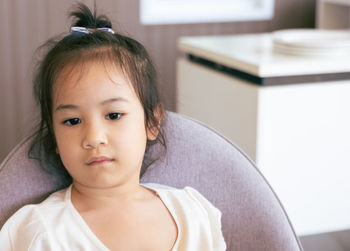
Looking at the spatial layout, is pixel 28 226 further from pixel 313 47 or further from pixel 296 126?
pixel 313 47

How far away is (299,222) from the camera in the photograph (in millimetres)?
1706

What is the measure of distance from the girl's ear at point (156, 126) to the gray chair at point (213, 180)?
0.04 m

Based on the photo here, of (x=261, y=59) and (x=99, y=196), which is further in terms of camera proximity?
(x=261, y=59)

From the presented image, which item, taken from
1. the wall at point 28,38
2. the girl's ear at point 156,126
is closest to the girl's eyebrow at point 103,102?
the girl's ear at point 156,126

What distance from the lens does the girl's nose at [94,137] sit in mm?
985

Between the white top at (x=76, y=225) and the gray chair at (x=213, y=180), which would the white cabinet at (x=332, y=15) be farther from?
the white top at (x=76, y=225)

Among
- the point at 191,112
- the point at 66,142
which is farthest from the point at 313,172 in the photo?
the point at 66,142

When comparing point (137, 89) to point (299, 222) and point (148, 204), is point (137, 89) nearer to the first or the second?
point (148, 204)

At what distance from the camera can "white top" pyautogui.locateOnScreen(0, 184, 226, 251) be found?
972 millimetres

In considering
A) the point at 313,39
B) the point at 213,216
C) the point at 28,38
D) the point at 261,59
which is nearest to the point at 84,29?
the point at 213,216

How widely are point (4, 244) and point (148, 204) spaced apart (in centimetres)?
27

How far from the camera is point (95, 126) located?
3.28 ft

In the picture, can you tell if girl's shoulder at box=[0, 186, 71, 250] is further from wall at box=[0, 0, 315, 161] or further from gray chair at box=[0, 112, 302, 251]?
wall at box=[0, 0, 315, 161]

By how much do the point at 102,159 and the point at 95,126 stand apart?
2.2 inches
